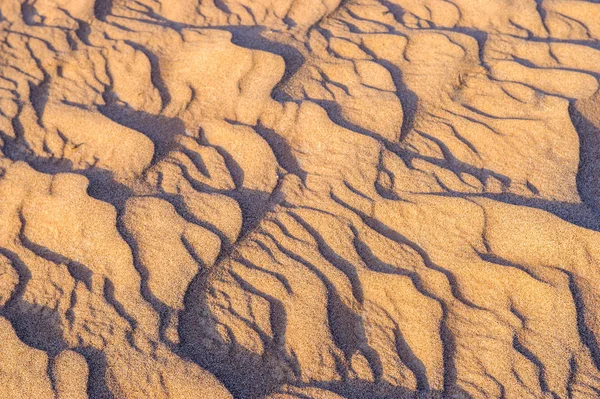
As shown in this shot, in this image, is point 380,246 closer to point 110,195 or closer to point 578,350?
point 578,350

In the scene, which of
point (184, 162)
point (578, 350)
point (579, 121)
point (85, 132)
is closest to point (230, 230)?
point (184, 162)

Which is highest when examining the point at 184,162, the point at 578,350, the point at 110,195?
the point at 578,350

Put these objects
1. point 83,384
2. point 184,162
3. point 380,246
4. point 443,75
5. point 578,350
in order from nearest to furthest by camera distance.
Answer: point 83,384, point 578,350, point 380,246, point 184,162, point 443,75

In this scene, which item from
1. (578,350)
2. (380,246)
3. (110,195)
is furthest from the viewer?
(110,195)

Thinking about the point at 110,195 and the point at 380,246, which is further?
the point at 110,195

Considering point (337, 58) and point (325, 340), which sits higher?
point (337, 58)

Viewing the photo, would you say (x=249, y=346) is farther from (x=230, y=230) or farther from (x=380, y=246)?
(x=380, y=246)

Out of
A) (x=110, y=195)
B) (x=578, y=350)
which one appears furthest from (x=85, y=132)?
(x=578, y=350)
